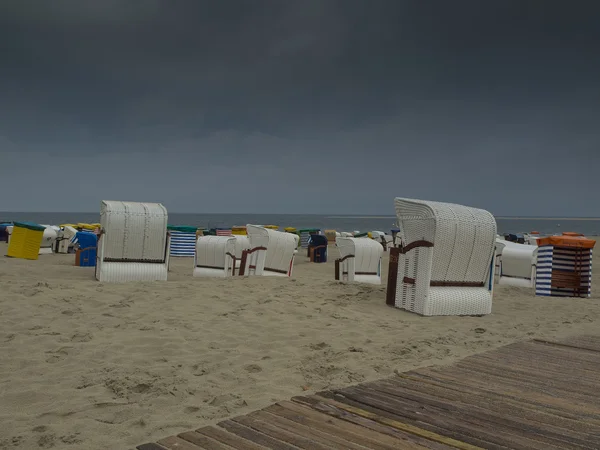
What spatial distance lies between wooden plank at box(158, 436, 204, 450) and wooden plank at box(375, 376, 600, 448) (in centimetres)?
164

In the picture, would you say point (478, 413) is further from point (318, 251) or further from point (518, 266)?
point (318, 251)

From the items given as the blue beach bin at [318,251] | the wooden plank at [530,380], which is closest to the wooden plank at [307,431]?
the wooden plank at [530,380]

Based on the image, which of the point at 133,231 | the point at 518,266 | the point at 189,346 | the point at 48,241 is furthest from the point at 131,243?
the point at 48,241

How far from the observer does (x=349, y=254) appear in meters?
13.0

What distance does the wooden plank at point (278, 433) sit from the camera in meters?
2.70

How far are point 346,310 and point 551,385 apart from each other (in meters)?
3.61

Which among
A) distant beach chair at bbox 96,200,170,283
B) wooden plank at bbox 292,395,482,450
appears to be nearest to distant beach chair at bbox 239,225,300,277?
distant beach chair at bbox 96,200,170,283

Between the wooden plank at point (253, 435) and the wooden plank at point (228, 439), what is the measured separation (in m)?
0.03

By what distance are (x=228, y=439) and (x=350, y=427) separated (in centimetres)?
71

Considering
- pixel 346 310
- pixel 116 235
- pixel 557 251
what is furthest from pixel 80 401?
pixel 557 251

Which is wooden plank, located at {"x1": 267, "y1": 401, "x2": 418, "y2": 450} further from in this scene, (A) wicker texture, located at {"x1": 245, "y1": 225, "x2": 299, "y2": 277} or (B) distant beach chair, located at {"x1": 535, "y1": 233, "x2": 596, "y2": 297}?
(B) distant beach chair, located at {"x1": 535, "y1": 233, "x2": 596, "y2": 297}

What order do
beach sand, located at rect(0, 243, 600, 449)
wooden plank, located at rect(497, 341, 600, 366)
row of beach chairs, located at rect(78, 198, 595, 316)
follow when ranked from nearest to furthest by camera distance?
1. beach sand, located at rect(0, 243, 600, 449)
2. wooden plank, located at rect(497, 341, 600, 366)
3. row of beach chairs, located at rect(78, 198, 595, 316)

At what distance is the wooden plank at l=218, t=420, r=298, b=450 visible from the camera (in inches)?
106

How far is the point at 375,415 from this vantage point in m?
3.17
